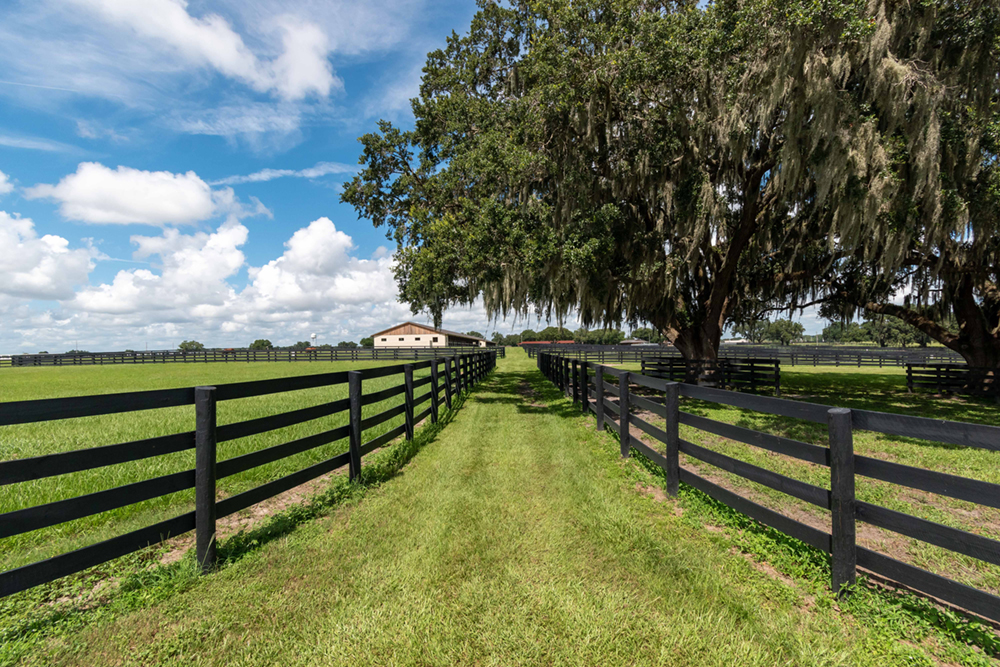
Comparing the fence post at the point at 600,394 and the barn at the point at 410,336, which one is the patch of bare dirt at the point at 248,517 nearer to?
the fence post at the point at 600,394

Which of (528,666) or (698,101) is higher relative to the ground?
(698,101)

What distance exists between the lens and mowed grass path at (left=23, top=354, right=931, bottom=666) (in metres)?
2.47

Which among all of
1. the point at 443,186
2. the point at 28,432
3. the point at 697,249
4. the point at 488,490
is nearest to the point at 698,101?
the point at 697,249

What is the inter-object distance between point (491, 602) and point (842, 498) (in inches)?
93.6

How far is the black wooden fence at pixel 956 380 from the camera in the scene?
14.1 m

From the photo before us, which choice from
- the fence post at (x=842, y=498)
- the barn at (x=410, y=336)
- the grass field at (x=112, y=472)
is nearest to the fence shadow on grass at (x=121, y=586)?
the grass field at (x=112, y=472)

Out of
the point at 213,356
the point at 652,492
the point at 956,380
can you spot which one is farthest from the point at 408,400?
the point at 213,356

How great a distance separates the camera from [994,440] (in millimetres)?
2338

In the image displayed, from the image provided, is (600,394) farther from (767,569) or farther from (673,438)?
(767,569)

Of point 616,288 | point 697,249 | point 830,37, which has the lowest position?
point 616,288

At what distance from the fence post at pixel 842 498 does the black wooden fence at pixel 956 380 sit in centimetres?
1657

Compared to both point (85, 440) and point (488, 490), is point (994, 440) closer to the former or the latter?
point (488, 490)

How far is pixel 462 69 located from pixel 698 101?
8364mm

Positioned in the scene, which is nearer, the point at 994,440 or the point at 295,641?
the point at 994,440
